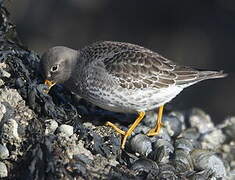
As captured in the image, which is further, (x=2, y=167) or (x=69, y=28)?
(x=69, y=28)

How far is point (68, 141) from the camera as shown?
6.68 m

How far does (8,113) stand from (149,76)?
1.70 m

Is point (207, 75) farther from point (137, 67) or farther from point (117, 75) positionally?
point (117, 75)

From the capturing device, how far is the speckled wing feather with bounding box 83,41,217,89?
7.50m

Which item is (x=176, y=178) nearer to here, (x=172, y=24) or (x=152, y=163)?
(x=152, y=163)

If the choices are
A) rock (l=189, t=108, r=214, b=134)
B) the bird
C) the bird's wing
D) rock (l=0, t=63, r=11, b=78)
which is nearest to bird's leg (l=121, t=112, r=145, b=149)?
the bird

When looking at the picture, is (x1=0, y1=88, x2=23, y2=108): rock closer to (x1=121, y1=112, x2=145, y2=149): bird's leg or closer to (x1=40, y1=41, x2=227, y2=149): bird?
(x1=40, y1=41, x2=227, y2=149): bird

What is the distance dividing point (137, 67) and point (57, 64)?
90 cm

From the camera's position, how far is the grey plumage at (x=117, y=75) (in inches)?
294

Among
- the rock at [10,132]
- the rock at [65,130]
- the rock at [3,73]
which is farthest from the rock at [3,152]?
the rock at [3,73]

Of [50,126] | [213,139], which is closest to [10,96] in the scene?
[50,126]

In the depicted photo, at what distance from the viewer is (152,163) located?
6754 mm

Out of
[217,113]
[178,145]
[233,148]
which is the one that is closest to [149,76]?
[178,145]

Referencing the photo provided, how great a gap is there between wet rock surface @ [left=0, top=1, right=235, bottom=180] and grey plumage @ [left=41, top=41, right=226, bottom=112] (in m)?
0.24
